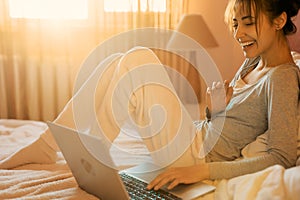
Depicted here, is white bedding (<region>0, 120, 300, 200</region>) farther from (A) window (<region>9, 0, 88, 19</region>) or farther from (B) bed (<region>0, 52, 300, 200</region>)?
(A) window (<region>9, 0, 88, 19</region>)

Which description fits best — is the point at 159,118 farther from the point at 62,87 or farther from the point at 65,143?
the point at 62,87

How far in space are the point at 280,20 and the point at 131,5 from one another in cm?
154

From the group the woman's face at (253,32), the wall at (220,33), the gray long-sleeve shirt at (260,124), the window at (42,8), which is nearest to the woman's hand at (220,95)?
the gray long-sleeve shirt at (260,124)

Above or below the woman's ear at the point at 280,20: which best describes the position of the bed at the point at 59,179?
below

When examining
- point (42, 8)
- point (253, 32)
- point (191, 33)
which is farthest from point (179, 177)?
point (42, 8)

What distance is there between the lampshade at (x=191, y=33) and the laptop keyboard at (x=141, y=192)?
1433 mm

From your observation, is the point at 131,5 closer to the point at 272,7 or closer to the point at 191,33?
the point at 191,33

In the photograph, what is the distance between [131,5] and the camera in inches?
106

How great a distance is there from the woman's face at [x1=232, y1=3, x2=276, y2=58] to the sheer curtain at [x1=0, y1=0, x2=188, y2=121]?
4.65 feet

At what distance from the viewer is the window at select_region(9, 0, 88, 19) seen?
8.77 feet

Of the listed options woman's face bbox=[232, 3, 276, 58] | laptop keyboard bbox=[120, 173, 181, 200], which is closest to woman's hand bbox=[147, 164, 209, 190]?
laptop keyboard bbox=[120, 173, 181, 200]

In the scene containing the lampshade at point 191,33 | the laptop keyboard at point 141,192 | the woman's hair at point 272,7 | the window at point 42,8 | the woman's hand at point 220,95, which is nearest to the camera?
the laptop keyboard at point 141,192

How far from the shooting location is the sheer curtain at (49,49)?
2.70 metres

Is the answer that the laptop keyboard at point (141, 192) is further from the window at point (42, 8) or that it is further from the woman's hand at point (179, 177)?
the window at point (42, 8)
